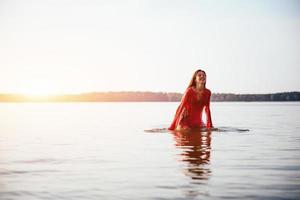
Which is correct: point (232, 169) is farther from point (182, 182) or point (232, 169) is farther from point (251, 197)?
point (251, 197)

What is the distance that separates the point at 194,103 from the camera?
20625mm

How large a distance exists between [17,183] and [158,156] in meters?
4.91

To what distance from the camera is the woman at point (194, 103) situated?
2017 centimetres

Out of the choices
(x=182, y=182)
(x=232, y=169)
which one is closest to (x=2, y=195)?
(x=182, y=182)

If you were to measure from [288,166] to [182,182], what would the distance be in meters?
3.39

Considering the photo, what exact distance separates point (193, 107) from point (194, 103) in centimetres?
16

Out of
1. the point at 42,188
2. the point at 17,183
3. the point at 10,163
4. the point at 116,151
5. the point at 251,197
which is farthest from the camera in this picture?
the point at 116,151

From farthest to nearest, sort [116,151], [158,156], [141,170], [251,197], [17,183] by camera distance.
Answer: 1. [116,151]
2. [158,156]
3. [141,170]
4. [17,183]
5. [251,197]

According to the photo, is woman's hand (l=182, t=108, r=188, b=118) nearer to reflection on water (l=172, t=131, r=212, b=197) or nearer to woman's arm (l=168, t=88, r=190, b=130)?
woman's arm (l=168, t=88, r=190, b=130)

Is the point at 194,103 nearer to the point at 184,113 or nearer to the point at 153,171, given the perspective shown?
the point at 184,113

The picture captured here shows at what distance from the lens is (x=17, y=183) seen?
9.49 m

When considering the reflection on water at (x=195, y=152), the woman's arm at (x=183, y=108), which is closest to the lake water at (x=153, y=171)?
the reflection on water at (x=195, y=152)

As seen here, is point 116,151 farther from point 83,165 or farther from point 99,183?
point 99,183

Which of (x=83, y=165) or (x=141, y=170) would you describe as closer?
(x=141, y=170)
